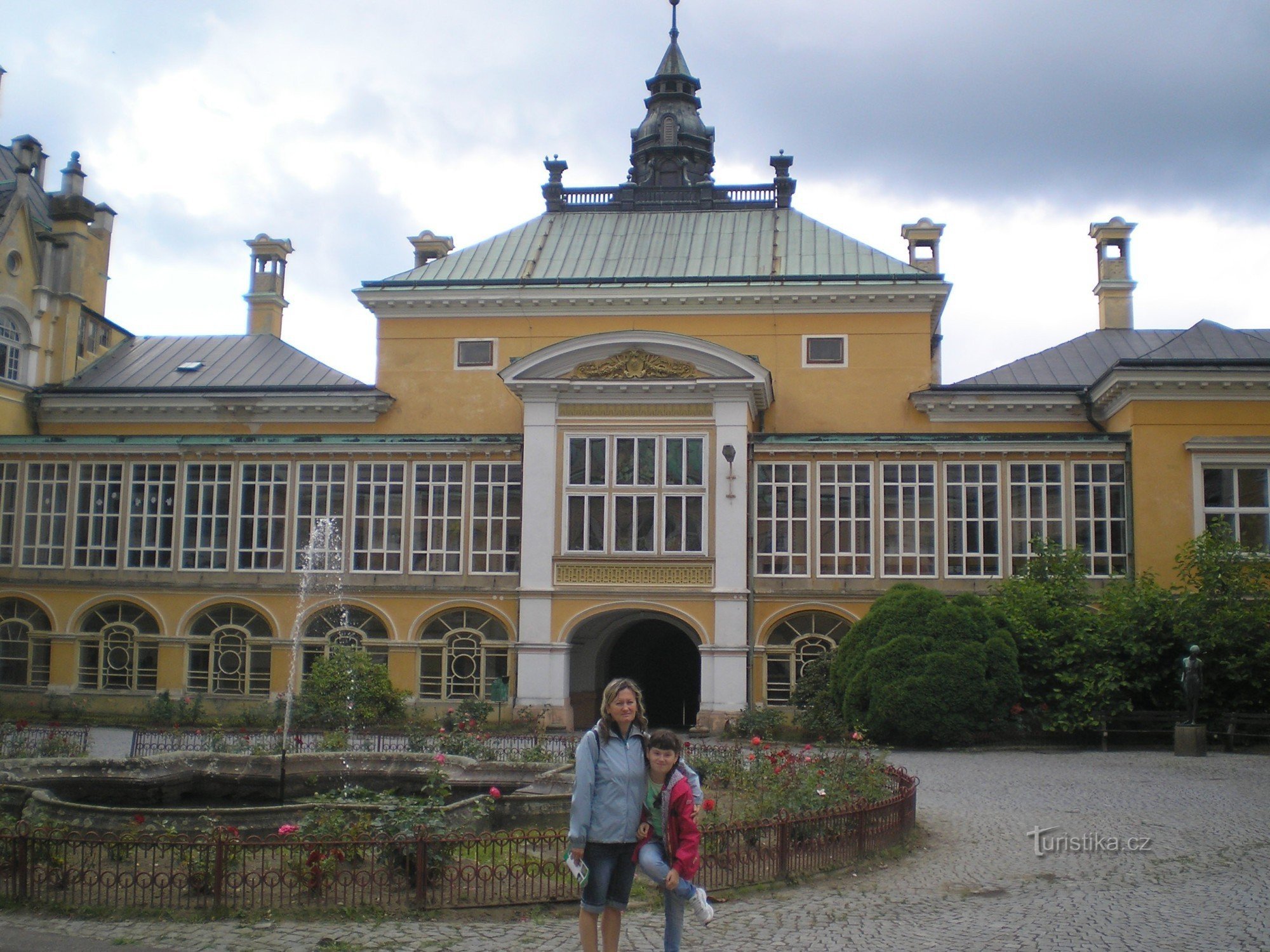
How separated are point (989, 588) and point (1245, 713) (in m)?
6.14

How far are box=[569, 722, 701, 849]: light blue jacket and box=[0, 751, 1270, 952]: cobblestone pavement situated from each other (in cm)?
215

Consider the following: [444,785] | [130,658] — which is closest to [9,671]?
[130,658]

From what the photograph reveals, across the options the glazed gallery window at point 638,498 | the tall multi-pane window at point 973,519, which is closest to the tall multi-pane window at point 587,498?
the glazed gallery window at point 638,498

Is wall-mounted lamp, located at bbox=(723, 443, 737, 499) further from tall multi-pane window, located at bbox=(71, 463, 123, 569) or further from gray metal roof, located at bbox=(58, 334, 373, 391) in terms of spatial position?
tall multi-pane window, located at bbox=(71, 463, 123, 569)

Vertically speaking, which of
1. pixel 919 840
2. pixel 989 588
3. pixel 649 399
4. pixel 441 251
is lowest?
pixel 919 840

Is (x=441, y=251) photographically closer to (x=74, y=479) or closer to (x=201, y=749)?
(x=74, y=479)

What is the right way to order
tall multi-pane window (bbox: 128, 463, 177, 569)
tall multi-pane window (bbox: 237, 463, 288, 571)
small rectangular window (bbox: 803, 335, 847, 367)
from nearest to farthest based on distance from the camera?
1. tall multi-pane window (bbox: 237, 463, 288, 571)
2. tall multi-pane window (bbox: 128, 463, 177, 569)
3. small rectangular window (bbox: 803, 335, 847, 367)

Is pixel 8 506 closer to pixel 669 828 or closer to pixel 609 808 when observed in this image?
pixel 609 808

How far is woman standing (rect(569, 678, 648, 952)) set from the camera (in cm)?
785

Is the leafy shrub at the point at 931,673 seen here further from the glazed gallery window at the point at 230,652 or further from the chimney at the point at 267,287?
the chimney at the point at 267,287

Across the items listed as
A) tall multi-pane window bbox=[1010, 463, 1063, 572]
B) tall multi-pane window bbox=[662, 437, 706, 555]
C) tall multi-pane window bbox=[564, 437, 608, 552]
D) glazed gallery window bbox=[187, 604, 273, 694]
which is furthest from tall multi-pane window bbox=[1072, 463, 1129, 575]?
glazed gallery window bbox=[187, 604, 273, 694]

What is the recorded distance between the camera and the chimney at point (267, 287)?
141ft

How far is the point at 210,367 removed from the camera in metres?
39.2

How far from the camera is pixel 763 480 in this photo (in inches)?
1193
